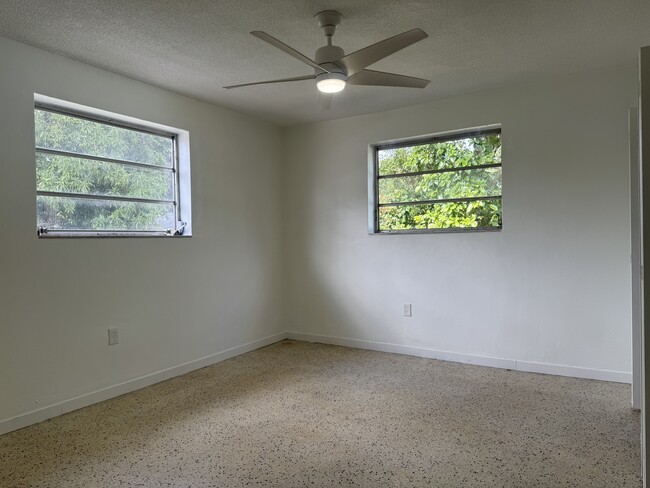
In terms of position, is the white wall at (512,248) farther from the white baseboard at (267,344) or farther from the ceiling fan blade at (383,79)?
the ceiling fan blade at (383,79)

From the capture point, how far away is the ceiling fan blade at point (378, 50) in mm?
1979

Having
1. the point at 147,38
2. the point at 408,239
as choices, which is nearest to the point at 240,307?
the point at 408,239

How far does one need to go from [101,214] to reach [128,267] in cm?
43

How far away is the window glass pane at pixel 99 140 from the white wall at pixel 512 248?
5.37 feet

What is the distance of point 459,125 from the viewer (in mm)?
3795

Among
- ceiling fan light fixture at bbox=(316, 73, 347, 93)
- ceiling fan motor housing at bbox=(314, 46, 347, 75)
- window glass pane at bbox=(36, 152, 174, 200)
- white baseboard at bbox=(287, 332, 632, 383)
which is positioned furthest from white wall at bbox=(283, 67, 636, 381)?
ceiling fan motor housing at bbox=(314, 46, 347, 75)

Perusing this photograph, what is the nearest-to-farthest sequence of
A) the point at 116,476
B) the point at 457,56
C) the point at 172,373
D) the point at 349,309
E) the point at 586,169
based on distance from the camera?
the point at 116,476 < the point at 457,56 < the point at 586,169 < the point at 172,373 < the point at 349,309

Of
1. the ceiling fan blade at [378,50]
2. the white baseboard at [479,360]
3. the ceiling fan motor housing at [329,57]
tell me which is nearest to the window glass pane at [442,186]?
the white baseboard at [479,360]

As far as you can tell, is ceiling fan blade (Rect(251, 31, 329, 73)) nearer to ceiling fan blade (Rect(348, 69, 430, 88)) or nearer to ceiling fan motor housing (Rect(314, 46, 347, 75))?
ceiling fan motor housing (Rect(314, 46, 347, 75))

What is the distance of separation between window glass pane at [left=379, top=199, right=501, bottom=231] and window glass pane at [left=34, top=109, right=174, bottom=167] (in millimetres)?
2121

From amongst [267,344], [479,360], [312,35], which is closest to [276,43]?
[312,35]

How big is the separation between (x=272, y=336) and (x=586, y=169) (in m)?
3.29

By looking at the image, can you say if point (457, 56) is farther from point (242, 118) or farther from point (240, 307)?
point (240, 307)

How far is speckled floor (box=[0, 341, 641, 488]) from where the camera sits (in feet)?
6.61
